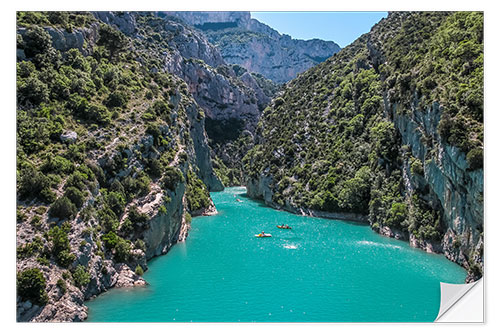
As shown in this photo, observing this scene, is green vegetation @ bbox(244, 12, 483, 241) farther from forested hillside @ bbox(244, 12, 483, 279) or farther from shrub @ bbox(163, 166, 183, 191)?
shrub @ bbox(163, 166, 183, 191)

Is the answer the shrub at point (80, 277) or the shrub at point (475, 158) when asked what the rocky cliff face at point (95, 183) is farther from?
the shrub at point (475, 158)

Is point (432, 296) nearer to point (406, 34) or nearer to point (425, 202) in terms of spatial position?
point (425, 202)

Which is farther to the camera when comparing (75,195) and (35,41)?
(35,41)

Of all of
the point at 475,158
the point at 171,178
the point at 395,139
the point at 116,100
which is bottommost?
the point at 171,178

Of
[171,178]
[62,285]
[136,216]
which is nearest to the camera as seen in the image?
[62,285]

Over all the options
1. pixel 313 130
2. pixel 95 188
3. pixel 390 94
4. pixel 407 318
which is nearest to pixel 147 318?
pixel 95 188

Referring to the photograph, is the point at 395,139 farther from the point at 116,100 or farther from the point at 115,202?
the point at 115,202

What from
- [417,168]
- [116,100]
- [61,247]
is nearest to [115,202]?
[61,247]
